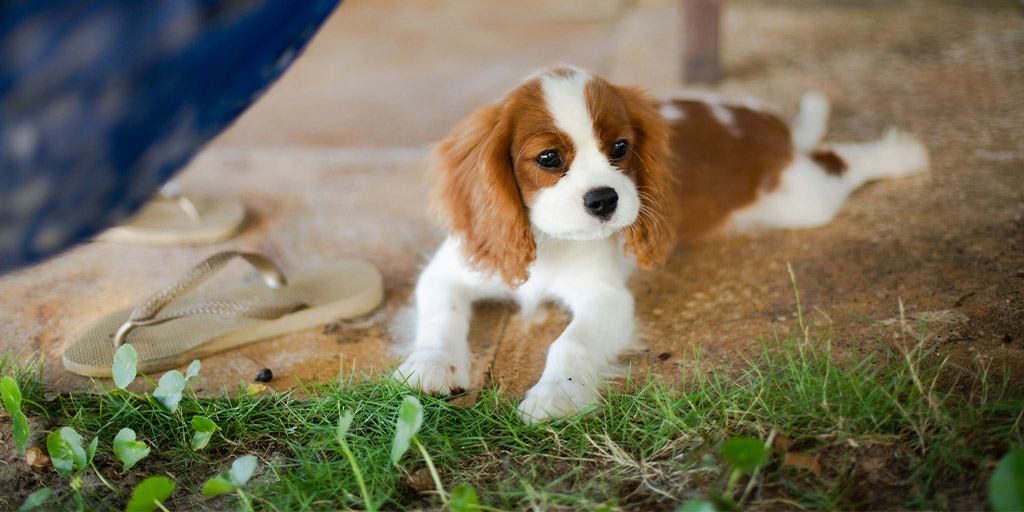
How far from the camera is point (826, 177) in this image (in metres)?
2.98

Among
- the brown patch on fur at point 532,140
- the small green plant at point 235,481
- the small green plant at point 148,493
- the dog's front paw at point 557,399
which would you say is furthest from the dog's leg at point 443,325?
the small green plant at point 148,493

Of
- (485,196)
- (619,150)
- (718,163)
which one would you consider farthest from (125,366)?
(718,163)

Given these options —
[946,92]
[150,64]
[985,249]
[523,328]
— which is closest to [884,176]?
[985,249]

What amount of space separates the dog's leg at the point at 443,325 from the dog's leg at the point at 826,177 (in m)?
1.11

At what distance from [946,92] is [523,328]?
2834 millimetres

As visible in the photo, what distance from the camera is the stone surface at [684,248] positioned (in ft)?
7.50

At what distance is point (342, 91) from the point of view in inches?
192

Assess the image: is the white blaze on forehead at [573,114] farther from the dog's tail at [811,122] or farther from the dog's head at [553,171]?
the dog's tail at [811,122]

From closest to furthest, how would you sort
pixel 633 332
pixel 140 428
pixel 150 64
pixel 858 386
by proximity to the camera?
pixel 150 64
pixel 858 386
pixel 140 428
pixel 633 332

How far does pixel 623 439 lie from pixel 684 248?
3.84 ft

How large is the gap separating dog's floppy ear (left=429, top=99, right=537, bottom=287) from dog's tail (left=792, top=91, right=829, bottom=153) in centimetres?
169

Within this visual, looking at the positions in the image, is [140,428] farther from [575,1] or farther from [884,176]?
[575,1]

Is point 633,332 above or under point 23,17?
under

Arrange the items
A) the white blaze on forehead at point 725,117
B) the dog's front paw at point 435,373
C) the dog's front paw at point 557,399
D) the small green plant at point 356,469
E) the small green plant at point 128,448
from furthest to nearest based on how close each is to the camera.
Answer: the white blaze on forehead at point 725,117
the dog's front paw at point 435,373
the dog's front paw at point 557,399
the small green plant at point 128,448
the small green plant at point 356,469
